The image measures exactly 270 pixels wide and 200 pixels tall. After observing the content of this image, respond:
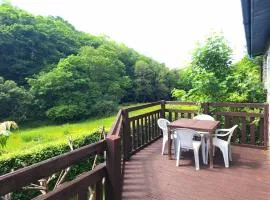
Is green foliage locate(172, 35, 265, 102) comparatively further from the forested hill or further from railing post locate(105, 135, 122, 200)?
the forested hill

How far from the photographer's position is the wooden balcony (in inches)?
50.1

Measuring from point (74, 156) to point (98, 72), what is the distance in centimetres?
2147

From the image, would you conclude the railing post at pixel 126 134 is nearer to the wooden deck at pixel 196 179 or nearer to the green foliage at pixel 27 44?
the wooden deck at pixel 196 179

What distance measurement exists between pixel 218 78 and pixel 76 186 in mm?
5875

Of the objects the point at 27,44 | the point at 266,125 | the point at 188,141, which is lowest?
the point at 188,141

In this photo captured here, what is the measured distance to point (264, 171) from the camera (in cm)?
347

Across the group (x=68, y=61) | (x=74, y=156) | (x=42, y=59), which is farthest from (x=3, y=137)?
(x=42, y=59)

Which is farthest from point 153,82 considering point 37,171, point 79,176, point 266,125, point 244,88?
point 37,171

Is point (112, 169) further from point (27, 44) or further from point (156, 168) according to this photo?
point (27, 44)

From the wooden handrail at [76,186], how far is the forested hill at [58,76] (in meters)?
16.7

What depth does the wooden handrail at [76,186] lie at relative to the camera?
1149mm

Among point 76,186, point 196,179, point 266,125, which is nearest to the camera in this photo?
point 76,186

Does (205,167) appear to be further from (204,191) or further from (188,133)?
(204,191)

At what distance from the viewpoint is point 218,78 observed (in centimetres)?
645
